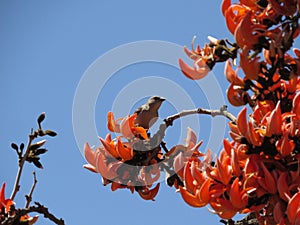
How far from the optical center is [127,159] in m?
2.09

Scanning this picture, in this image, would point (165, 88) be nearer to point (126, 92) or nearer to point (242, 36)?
point (126, 92)

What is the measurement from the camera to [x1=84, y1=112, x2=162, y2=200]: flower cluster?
2082 millimetres

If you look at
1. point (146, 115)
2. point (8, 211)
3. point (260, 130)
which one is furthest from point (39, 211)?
point (260, 130)

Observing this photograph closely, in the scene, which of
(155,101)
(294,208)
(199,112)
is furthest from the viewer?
(155,101)

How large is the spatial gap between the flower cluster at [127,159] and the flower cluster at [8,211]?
27cm

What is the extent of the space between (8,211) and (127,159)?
0.42 m

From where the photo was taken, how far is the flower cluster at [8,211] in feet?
6.36

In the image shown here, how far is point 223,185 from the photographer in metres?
1.75

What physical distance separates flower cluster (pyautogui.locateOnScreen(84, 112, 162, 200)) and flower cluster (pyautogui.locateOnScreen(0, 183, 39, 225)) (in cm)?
27

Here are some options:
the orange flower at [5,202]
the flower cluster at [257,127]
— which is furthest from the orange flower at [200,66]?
the orange flower at [5,202]

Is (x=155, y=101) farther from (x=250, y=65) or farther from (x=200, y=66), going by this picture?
(x=250, y=65)

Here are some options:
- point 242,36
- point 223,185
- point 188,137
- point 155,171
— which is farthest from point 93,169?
point 242,36

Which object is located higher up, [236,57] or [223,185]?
[236,57]

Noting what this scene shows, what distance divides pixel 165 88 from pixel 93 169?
678 mm
